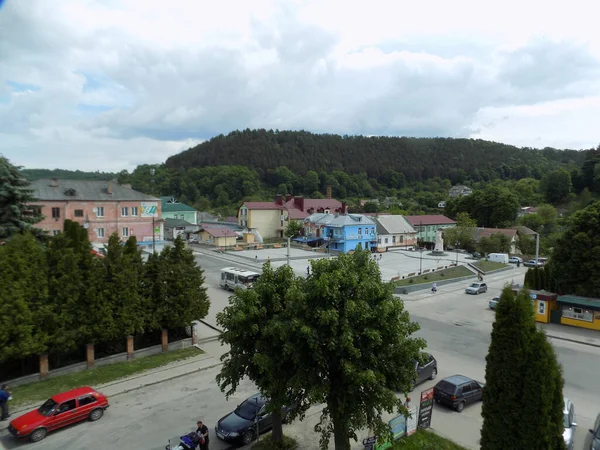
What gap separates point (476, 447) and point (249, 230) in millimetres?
64461

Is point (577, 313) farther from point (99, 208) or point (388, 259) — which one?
point (99, 208)

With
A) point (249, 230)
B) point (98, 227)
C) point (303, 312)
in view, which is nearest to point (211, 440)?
point (303, 312)

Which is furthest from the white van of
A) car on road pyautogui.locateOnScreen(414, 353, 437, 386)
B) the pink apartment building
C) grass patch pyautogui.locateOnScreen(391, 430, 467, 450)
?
grass patch pyautogui.locateOnScreen(391, 430, 467, 450)

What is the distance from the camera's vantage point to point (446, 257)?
188ft

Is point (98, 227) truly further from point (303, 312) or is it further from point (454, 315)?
point (303, 312)

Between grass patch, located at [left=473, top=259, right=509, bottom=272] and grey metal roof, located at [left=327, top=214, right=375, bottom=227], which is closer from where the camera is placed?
grass patch, located at [left=473, top=259, right=509, bottom=272]

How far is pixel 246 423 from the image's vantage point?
12797 mm

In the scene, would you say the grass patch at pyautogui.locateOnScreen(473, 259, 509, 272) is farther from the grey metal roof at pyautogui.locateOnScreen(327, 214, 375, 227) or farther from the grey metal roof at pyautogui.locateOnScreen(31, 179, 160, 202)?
the grey metal roof at pyautogui.locateOnScreen(31, 179, 160, 202)

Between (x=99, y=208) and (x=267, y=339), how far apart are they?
34995 millimetres

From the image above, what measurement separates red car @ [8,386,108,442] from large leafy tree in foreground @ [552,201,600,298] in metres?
27.7

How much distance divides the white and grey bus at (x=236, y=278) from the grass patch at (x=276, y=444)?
858 inches

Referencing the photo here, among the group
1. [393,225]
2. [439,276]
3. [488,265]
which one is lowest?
[488,265]

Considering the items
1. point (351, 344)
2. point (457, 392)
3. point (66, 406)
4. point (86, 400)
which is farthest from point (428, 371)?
point (66, 406)

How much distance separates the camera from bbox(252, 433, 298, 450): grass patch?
38.9ft
